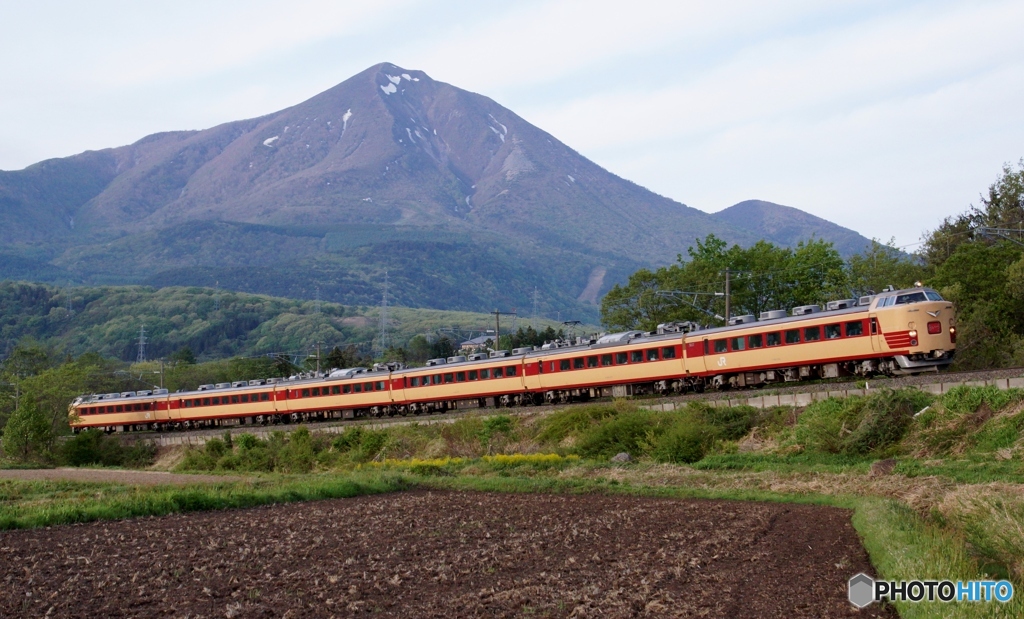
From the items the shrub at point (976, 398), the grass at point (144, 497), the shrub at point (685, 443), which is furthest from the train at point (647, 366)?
the grass at point (144, 497)

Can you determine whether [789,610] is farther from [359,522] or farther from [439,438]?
[439,438]

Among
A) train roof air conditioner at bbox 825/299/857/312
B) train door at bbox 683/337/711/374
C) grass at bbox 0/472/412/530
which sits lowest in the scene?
grass at bbox 0/472/412/530

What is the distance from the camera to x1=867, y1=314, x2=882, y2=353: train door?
113ft

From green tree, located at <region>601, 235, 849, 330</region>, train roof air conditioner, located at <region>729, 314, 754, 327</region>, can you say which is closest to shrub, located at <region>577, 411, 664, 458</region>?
train roof air conditioner, located at <region>729, 314, 754, 327</region>

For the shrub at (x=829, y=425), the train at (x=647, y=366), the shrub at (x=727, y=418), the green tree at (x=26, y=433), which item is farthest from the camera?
the green tree at (x=26, y=433)

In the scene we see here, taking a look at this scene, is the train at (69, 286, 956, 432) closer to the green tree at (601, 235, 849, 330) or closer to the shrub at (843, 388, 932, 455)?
Answer: the shrub at (843, 388, 932, 455)

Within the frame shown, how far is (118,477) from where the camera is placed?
48.4 meters

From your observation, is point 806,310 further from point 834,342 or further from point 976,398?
point 976,398

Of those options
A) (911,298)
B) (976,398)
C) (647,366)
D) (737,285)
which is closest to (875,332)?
(911,298)

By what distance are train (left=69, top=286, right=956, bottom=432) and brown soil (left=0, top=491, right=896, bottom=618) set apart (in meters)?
14.1

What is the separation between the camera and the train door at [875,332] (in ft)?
113

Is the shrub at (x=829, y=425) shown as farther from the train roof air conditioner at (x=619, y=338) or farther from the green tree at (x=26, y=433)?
the green tree at (x=26, y=433)

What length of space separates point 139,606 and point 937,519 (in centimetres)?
1392

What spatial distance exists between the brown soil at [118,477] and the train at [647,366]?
1370 cm
